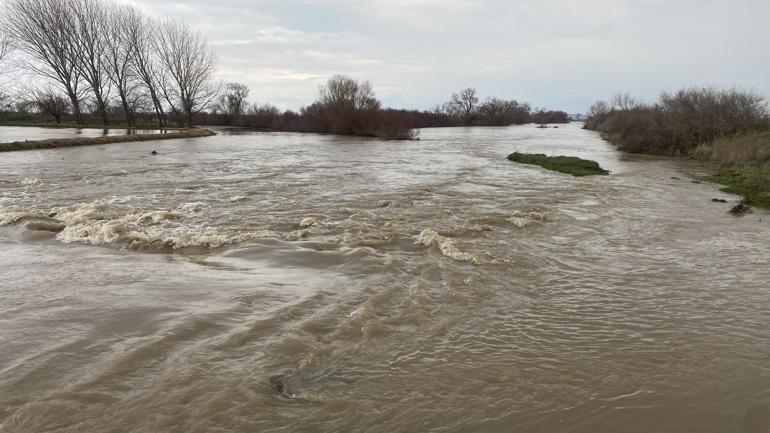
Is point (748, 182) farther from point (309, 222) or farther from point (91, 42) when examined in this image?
point (91, 42)

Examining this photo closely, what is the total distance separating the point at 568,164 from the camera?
24.1 meters

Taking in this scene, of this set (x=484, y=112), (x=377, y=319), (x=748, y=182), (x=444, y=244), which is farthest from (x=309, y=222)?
(x=484, y=112)

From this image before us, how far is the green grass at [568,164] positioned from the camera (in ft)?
72.9

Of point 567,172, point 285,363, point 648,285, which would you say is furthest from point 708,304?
point 567,172

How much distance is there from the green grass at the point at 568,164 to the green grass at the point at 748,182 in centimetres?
470

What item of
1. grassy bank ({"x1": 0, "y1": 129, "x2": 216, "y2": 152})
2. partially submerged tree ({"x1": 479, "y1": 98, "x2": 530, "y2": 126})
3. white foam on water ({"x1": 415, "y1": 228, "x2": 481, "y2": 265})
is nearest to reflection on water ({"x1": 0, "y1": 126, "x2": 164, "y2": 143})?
grassy bank ({"x1": 0, "y1": 129, "x2": 216, "y2": 152})

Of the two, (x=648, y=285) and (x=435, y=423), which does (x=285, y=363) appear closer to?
(x=435, y=423)

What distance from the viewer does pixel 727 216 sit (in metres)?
12.8

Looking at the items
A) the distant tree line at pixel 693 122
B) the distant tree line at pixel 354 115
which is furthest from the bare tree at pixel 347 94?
the distant tree line at pixel 693 122

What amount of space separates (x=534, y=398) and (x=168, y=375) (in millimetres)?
3327

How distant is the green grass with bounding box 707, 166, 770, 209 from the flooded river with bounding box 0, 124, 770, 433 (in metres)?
3.12

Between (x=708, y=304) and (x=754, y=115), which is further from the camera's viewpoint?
(x=754, y=115)

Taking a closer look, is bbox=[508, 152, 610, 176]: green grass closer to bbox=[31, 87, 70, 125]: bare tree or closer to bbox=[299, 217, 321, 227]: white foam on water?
bbox=[299, 217, 321, 227]: white foam on water

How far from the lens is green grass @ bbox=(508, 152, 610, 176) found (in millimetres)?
22219
